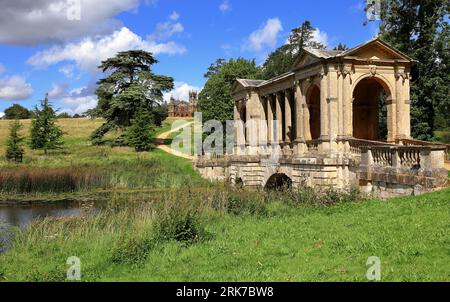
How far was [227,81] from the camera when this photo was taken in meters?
46.1

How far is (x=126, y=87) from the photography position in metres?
47.0

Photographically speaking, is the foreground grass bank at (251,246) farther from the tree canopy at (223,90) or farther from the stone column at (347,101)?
the tree canopy at (223,90)

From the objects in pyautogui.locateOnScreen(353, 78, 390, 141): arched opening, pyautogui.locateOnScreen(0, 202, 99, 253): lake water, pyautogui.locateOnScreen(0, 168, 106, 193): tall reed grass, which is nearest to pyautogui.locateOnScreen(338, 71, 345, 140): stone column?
pyautogui.locateOnScreen(353, 78, 390, 141): arched opening

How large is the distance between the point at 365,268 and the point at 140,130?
122 ft

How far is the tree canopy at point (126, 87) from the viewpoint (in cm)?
4578

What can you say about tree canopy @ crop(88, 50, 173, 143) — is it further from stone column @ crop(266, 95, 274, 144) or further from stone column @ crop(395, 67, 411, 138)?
A: stone column @ crop(395, 67, 411, 138)

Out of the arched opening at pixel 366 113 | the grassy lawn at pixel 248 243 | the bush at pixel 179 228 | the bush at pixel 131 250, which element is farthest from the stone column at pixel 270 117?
the bush at pixel 131 250

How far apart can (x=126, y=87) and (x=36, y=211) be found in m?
27.8

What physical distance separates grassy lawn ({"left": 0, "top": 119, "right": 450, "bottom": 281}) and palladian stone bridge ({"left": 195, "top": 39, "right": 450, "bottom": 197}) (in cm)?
143

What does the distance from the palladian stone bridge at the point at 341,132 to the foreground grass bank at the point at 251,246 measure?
5.98 ft

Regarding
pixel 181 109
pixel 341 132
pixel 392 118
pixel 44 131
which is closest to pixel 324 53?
pixel 341 132

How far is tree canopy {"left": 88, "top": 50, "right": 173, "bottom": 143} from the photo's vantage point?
45781mm

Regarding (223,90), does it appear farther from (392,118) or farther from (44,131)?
(392,118)

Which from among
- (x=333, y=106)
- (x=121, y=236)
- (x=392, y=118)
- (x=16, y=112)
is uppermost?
(x=16, y=112)
